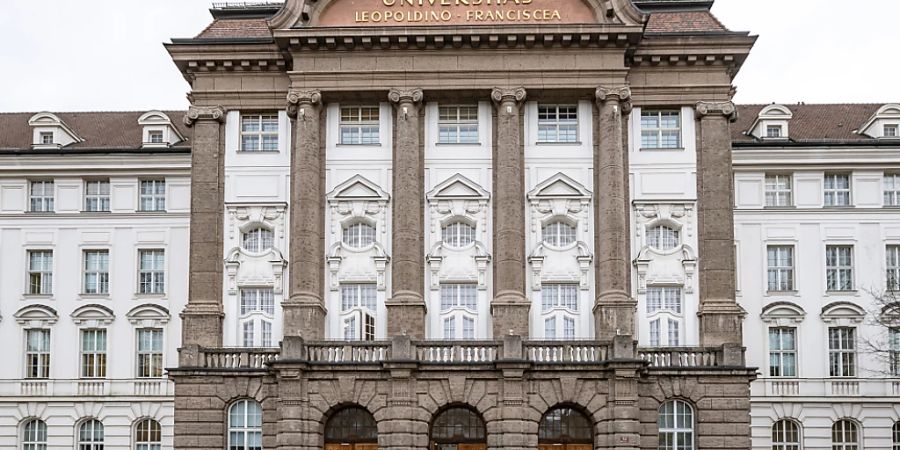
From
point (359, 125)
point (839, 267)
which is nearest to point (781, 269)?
point (839, 267)

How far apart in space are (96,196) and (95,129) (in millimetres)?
5327

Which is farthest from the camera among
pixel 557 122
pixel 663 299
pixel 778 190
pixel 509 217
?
pixel 778 190

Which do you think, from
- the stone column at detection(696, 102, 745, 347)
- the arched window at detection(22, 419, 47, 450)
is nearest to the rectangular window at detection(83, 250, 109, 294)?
Answer: the arched window at detection(22, 419, 47, 450)

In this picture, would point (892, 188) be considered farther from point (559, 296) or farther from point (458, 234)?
point (458, 234)

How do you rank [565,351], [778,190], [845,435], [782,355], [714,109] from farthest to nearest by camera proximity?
1. [778,190]
2. [782,355]
3. [845,435]
4. [714,109]
5. [565,351]

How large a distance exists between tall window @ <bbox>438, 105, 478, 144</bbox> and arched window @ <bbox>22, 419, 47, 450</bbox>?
77.0 feet

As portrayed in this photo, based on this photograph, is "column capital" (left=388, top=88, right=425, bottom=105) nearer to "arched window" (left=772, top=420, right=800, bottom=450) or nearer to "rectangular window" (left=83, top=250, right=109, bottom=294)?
"rectangular window" (left=83, top=250, right=109, bottom=294)

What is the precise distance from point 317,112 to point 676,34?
46.2 feet

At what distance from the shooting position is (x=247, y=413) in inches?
2205

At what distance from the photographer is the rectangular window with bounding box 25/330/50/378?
67875 mm

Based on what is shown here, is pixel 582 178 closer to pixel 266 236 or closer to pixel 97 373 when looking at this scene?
A: pixel 266 236

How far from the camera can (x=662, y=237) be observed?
190 feet

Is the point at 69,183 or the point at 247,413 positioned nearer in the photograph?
the point at 247,413

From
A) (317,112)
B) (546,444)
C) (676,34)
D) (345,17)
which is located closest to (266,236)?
(317,112)
